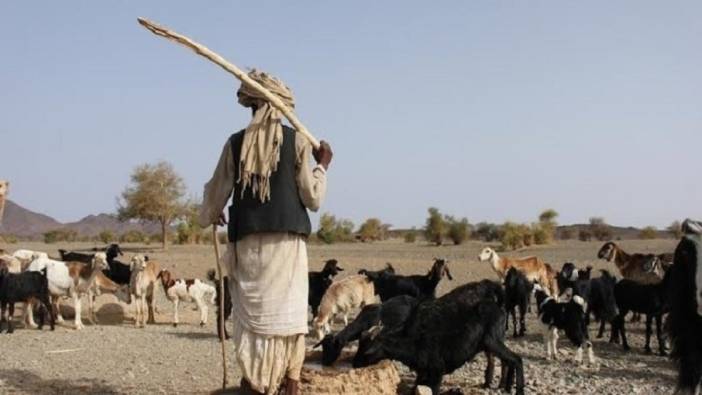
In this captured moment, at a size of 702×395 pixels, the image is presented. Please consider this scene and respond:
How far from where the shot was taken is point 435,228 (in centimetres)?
5072

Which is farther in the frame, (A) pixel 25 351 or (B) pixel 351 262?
(B) pixel 351 262

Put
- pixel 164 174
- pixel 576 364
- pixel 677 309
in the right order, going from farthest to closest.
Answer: pixel 164 174 < pixel 576 364 < pixel 677 309

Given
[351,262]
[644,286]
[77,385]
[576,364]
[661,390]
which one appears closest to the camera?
[77,385]

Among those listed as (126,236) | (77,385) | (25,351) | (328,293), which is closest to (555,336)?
(328,293)

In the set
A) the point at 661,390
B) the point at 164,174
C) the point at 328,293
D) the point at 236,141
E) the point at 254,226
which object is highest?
the point at 164,174

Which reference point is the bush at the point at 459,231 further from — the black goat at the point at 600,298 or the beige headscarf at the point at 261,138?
the beige headscarf at the point at 261,138

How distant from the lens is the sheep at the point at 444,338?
24.7 feet

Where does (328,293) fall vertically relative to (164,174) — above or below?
below

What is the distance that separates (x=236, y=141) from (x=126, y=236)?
213 feet

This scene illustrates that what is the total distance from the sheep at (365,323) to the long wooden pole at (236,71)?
4.09 metres

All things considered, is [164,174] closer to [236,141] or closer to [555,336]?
[555,336]

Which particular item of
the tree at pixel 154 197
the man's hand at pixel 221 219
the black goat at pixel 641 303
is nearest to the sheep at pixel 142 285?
the black goat at pixel 641 303

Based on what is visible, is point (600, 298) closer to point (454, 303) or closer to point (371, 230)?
point (454, 303)

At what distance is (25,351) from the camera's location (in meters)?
11.1
